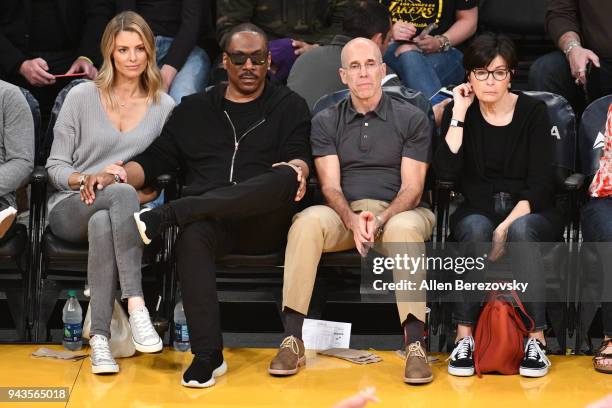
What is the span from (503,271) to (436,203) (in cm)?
42

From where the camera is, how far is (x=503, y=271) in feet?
16.1

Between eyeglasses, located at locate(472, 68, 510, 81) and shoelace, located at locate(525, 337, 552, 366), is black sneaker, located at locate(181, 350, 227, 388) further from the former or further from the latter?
eyeglasses, located at locate(472, 68, 510, 81)

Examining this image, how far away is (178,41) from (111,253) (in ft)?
5.65

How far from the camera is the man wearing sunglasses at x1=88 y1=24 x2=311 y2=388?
470 cm

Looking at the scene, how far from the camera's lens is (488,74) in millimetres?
5066

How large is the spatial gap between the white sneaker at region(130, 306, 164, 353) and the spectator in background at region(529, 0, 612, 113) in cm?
240

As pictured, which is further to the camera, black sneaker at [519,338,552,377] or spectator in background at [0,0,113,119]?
spectator in background at [0,0,113,119]

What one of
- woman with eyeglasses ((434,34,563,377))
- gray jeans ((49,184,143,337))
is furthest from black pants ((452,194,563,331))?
gray jeans ((49,184,143,337))

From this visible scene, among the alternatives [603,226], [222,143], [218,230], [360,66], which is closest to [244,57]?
[222,143]

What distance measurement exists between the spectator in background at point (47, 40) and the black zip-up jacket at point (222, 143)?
1.03m

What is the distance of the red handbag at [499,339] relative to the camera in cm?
471

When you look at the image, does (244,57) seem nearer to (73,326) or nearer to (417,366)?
(73,326)

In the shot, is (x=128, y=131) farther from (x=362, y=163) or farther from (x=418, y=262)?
(x=418, y=262)

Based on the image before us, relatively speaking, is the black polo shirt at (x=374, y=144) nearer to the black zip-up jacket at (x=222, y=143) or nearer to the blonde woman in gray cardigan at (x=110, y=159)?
the black zip-up jacket at (x=222, y=143)
